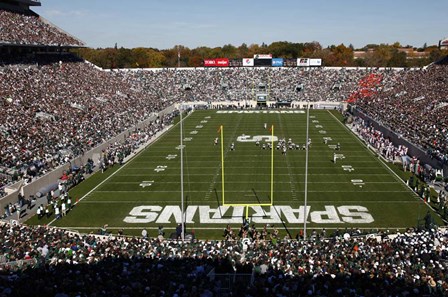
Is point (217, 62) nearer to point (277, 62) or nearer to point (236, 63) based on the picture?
point (236, 63)

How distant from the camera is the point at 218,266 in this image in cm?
1221

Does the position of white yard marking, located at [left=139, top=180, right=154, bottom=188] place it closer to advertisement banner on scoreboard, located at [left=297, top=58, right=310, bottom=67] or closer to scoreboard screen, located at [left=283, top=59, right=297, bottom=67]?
advertisement banner on scoreboard, located at [left=297, top=58, right=310, bottom=67]

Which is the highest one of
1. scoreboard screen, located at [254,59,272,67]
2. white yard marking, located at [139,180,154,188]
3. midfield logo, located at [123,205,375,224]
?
scoreboard screen, located at [254,59,272,67]

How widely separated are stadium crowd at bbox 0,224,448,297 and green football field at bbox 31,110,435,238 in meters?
4.51

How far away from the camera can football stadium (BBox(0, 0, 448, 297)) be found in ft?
35.5

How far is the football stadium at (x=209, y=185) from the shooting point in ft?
35.5

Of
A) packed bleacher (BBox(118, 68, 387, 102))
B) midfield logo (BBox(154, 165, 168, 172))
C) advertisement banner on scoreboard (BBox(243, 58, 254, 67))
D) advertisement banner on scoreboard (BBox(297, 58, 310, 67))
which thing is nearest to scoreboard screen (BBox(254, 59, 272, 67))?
advertisement banner on scoreboard (BBox(243, 58, 254, 67))

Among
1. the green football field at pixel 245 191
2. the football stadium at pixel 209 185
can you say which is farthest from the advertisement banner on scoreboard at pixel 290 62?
the green football field at pixel 245 191

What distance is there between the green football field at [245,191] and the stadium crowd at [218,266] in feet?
14.8

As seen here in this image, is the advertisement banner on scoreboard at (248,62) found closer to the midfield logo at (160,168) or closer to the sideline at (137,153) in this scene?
the sideline at (137,153)

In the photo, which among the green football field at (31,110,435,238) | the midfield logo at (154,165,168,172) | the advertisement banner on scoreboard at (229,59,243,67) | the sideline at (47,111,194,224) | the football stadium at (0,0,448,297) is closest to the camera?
the football stadium at (0,0,448,297)

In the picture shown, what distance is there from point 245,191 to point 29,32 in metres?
32.1

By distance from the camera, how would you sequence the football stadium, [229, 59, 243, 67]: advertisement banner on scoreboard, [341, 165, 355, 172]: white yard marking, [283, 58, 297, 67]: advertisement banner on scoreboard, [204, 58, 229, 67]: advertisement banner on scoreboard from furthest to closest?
[229, 59, 243, 67]: advertisement banner on scoreboard, [204, 58, 229, 67]: advertisement banner on scoreboard, [283, 58, 297, 67]: advertisement banner on scoreboard, [341, 165, 355, 172]: white yard marking, the football stadium

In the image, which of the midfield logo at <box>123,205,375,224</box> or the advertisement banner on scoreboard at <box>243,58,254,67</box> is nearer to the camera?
the midfield logo at <box>123,205,375,224</box>
